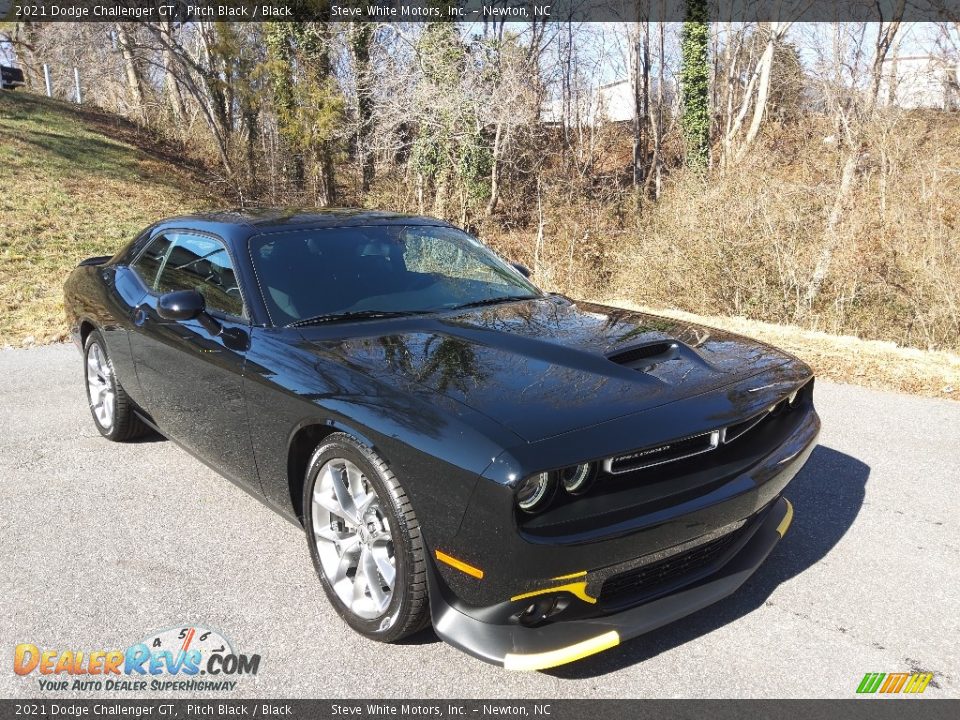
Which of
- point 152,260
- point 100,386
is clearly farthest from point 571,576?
point 100,386

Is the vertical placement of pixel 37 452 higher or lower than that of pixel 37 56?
lower

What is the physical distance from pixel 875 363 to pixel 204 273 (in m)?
5.56

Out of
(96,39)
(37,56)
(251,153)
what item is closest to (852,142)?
(251,153)

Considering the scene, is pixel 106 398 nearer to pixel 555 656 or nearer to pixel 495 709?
pixel 495 709

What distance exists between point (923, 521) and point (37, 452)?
5.11m

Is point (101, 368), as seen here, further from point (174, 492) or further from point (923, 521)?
point (923, 521)

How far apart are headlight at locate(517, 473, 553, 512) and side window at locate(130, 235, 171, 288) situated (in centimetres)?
311

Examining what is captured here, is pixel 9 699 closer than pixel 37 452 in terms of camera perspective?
Yes

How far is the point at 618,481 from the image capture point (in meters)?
2.46

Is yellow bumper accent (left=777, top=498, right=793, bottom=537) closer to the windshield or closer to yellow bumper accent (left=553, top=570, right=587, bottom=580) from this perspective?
yellow bumper accent (left=553, top=570, right=587, bottom=580)

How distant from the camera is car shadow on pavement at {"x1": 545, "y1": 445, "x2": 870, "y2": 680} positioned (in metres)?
2.63


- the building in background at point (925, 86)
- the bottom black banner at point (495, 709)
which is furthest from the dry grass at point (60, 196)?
the building in background at point (925, 86)

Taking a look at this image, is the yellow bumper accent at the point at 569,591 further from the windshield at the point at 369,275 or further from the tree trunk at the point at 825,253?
the tree trunk at the point at 825,253

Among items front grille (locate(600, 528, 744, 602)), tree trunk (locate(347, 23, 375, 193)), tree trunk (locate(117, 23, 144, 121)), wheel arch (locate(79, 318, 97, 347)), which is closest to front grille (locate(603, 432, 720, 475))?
front grille (locate(600, 528, 744, 602))
